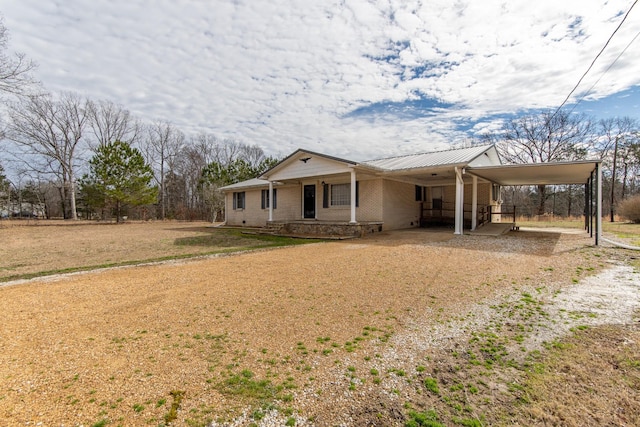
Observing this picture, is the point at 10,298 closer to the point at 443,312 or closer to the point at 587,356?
the point at 443,312

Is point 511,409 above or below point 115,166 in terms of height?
below

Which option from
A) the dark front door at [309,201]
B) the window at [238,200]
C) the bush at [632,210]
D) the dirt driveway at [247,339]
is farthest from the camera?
the window at [238,200]

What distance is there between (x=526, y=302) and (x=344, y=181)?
11261mm

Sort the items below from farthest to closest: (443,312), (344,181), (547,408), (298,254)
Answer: (344,181), (298,254), (443,312), (547,408)

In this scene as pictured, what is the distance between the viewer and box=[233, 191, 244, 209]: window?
69.2 feet

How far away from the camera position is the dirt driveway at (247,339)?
230 cm

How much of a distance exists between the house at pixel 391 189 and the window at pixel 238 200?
1.81m

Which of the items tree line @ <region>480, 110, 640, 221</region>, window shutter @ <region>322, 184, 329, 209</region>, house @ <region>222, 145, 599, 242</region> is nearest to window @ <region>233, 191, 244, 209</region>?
house @ <region>222, 145, 599, 242</region>

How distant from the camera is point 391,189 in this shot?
581 inches

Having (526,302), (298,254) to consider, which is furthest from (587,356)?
(298,254)

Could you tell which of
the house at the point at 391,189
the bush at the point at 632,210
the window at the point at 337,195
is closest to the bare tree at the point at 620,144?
the bush at the point at 632,210

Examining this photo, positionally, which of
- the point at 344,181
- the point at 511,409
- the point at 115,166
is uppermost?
the point at 115,166

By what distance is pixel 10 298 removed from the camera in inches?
196

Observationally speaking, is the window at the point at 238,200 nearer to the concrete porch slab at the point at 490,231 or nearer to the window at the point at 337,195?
the window at the point at 337,195
